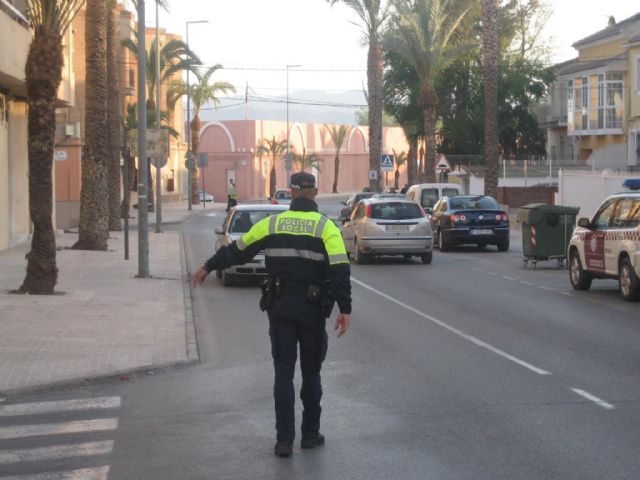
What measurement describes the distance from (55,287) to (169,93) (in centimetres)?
5291

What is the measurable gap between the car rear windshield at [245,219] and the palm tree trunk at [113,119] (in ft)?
45.8

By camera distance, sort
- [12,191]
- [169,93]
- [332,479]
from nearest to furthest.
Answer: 1. [332,479]
2. [12,191]
3. [169,93]

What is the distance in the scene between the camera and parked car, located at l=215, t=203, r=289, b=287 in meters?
20.4

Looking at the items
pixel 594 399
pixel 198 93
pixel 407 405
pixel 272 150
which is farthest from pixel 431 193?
pixel 272 150

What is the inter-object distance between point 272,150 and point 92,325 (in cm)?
7860

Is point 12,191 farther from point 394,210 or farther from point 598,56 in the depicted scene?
point 598,56

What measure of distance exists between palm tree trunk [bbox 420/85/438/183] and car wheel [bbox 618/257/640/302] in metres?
31.6

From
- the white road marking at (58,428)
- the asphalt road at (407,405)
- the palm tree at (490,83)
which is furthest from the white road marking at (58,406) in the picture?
the palm tree at (490,83)

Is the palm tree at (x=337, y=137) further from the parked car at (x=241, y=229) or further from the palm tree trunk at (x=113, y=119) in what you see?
the parked car at (x=241, y=229)

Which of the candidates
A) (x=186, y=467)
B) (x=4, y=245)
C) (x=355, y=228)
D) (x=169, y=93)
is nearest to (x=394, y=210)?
(x=355, y=228)

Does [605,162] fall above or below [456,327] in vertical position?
above

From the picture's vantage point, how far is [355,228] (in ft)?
88.5

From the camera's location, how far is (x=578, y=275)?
A: 19.7 meters

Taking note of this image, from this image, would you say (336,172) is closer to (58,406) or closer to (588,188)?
(588,188)
